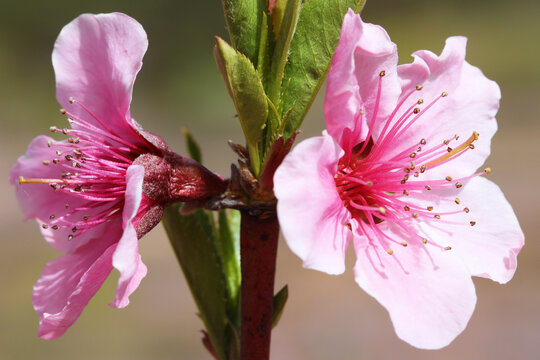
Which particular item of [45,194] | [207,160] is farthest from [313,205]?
[207,160]

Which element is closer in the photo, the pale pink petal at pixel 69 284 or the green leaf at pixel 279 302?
the pale pink petal at pixel 69 284

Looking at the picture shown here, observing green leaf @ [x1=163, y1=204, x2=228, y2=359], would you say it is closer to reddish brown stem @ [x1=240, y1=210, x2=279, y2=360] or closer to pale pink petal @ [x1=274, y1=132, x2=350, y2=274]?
→ reddish brown stem @ [x1=240, y1=210, x2=279, y2=360]

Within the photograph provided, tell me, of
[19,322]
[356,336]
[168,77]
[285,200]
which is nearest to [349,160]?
[285,200]

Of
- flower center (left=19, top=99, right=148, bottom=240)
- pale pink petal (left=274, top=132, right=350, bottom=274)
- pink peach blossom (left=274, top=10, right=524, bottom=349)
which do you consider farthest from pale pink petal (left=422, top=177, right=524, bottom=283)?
flower center (left=19, top=99, right=148, bottom=240)

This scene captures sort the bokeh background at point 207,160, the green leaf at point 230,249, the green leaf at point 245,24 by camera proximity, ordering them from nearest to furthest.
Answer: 1. the green leaf at point 245,24
2. the green leaf at point 230,249
3. the bokeh background at point 207,160

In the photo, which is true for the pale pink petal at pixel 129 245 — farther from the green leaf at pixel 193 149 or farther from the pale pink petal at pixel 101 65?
the green leaf at pixel 193 149

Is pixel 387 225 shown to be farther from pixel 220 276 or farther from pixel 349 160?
pixel 220 276

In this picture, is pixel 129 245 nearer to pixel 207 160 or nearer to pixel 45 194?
pixel 45 194

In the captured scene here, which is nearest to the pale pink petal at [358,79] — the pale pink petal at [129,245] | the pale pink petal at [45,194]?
the pale pink petal at [129,245]
